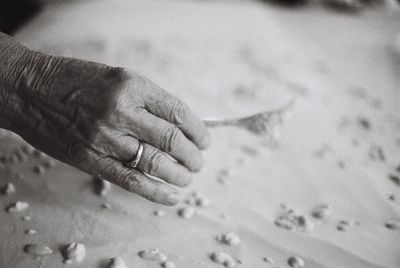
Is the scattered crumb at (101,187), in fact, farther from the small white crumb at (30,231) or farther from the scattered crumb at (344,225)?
the scattered crumb at (344,225)

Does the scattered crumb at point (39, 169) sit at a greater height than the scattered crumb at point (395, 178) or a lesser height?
lesser

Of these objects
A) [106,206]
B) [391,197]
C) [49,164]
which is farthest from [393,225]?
[49,164]

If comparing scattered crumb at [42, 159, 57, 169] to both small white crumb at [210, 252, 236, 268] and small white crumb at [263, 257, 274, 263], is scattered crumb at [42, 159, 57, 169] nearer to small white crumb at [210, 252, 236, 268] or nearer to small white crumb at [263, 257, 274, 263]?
small white crumb at [210, 252, 236, 268]

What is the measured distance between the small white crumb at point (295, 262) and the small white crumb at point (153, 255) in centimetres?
31

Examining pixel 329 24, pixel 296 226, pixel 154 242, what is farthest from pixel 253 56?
pixel 154 242

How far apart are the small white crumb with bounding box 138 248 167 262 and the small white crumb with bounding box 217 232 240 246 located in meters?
0.16

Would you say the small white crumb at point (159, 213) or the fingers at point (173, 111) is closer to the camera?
the fingers at point (173, 111)

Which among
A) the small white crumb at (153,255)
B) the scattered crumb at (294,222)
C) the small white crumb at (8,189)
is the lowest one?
the small white crumb at (8,189)

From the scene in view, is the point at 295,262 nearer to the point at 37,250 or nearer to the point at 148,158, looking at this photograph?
the point at 148,158

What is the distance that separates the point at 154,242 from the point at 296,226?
1.28ft

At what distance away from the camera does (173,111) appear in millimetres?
893

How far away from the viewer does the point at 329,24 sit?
87.8 inches

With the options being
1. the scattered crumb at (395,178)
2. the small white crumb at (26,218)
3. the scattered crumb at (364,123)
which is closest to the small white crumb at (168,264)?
the small white crumb at (26,218)

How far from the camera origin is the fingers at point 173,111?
2.87 feet
